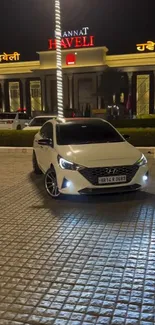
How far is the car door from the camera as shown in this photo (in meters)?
7.81

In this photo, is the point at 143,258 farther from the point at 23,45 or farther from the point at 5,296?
the point at 23,45

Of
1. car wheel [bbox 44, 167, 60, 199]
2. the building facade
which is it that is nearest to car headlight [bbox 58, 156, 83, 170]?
car wheel [bbox 44, 167, 60, 199]

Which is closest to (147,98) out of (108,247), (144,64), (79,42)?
(144,64)

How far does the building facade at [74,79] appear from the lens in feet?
117

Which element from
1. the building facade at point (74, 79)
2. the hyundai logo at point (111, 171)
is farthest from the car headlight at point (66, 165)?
the building facade at point (74, 79)

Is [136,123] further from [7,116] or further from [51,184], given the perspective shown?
[51,184]

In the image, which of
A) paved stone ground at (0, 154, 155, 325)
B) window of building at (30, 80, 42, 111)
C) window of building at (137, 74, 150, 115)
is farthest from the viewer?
window of building at (30, 80, 42, 111)

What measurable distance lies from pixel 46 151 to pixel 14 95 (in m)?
33.6

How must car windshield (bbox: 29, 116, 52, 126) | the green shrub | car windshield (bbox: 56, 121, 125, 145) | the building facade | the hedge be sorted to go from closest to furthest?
car windshield (bbox: 56, 121, 125, 145), the hedge, car windshield (bbox: 29, 116, 52, 126), the green shrub, the building facade

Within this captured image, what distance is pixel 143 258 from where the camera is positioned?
14.7 ft

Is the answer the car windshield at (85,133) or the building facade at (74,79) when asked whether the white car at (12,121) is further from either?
the car windshield at (85,133)

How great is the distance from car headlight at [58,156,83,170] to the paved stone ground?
0.69m

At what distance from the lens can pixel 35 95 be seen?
39.3 meters

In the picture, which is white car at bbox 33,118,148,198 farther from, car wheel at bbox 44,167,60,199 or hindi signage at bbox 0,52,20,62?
hindi signage at bbox 0,52,20,62
